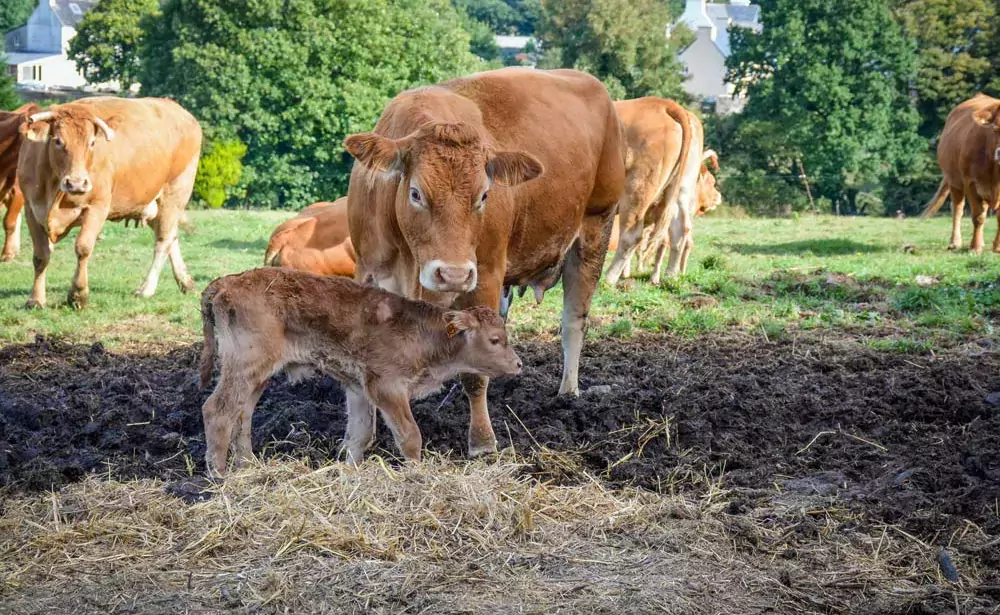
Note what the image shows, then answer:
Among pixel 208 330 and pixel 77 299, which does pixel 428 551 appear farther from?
pixel 77 299

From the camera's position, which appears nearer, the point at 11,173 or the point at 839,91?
the point at 11,173

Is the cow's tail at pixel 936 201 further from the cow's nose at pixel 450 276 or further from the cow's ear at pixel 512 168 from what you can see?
the cow's nose at pixel 450 276

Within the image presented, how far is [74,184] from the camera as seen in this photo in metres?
11.1

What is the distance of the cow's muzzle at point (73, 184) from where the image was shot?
11.1m

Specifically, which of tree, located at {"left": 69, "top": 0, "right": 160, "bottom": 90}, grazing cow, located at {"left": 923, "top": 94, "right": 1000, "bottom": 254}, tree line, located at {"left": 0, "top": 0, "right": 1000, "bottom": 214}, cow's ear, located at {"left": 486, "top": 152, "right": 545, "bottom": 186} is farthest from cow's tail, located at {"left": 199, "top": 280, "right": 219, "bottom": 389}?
tree, located at {"left": 69, "top": 0, "right": 160, "bottom": 90}

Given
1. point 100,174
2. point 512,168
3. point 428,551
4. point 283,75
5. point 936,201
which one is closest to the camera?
point 428,551

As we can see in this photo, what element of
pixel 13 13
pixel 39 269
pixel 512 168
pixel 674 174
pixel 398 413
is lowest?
pixel 39 269

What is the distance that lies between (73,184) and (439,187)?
669 cm

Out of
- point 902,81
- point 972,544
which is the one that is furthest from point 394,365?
point 902,81

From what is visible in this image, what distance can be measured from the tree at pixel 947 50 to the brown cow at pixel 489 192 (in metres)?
37.9

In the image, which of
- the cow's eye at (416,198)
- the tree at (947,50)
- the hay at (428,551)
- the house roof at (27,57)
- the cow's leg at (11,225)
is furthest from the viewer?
the house roof at (27,57)

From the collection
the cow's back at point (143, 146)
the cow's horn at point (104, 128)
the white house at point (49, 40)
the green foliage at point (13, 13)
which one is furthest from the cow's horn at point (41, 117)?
the green foliage at point (13, 13)

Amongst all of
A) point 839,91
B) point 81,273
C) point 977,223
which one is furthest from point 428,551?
point 839,91

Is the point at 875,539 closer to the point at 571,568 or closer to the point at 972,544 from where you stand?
the point at 972,544
